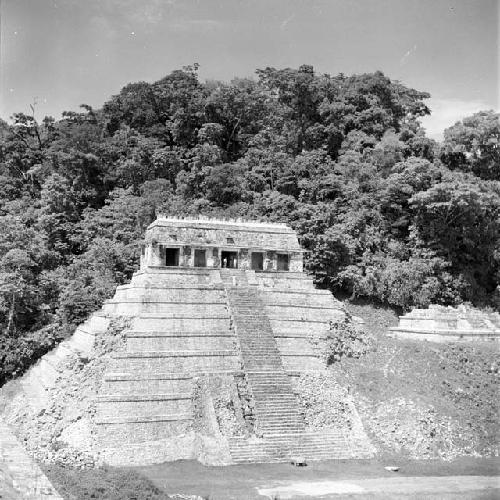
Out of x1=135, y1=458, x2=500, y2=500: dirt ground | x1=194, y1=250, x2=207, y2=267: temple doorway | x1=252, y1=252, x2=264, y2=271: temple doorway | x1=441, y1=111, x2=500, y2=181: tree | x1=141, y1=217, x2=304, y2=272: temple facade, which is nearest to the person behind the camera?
x1=135, y1=458, x2=500, y2=500: dirt ground

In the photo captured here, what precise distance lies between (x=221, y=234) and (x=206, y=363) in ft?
29.1

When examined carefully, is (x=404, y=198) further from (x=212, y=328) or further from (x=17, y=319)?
(x=17, y=319)

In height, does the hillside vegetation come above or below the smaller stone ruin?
above

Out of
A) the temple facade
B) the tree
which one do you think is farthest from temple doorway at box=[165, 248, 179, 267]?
the tree

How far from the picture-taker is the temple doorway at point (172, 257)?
3091cm

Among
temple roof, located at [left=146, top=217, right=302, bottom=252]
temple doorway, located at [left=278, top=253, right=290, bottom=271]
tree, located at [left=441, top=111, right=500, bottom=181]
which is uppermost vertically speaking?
tree, located at [left=441, top=111, right=500, bottom=181]

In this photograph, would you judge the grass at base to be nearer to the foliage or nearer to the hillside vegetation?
the foliage

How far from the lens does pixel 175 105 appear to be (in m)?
54.5

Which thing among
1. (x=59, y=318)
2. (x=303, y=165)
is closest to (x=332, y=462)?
(x=59, y=318)

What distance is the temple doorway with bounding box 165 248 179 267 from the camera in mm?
30906

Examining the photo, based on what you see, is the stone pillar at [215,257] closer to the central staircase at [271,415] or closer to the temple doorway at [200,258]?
the temple doorway at [200,258]

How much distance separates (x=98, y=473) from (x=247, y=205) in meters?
28.2

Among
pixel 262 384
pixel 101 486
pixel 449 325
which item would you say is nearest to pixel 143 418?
pixel 262 384

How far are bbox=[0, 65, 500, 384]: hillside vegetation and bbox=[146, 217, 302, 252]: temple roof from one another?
4.74 meters
